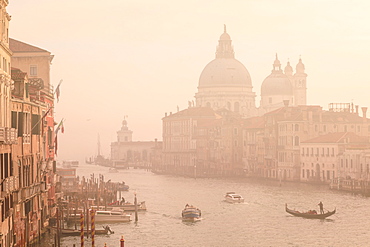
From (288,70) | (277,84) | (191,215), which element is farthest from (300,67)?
(191,215)

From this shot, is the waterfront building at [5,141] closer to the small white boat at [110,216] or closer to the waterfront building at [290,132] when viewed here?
the small white boat at [110,216]

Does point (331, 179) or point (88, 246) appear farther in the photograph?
point (331, 179)

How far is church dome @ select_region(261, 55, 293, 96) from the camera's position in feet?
456

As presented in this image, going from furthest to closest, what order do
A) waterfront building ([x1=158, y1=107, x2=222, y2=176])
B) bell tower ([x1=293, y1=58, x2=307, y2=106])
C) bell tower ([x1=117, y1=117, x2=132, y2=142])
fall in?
1. bell tower ([x1=117, y1=117, x2=132, y2=142])
2. bell tower ([x1=293, y1=58, x2=307, y2=106])
3. waterfront building ([x1=158, y1=107, x2=222, y2=176])

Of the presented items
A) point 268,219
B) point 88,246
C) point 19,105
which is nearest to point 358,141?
point 268,219

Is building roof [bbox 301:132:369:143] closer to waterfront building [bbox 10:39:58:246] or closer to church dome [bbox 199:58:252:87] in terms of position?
waterfront building [bbox 10:39:58:246]

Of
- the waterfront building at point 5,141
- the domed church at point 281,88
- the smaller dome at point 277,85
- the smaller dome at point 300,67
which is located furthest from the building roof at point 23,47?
the smaller dome at point 300,67

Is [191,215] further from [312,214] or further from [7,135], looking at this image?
[7,135]

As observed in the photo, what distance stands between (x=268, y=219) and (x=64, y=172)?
1571 inches

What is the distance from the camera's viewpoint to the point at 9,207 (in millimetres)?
23312

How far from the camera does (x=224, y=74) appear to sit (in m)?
143

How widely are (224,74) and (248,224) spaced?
10106cm

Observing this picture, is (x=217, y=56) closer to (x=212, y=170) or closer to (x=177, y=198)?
(x=212, y=170)

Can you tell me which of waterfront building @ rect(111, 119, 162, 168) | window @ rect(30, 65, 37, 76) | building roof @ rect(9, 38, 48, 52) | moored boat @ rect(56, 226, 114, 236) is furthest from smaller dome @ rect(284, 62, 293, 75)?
moored boat @ rect(56, 226, 114, 236)
